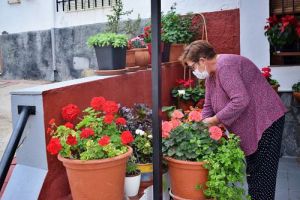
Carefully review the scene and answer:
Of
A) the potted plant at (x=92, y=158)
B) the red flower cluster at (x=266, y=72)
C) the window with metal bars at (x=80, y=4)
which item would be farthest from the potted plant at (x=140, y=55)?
the window with metal bars at (x=80, y=4)

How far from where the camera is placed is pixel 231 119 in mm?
2895

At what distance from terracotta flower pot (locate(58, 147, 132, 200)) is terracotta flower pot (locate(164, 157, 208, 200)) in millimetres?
384

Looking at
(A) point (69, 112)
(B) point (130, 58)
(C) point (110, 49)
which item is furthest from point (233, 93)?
(B) point (130, 58)

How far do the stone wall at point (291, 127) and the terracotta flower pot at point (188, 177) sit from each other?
3404mm

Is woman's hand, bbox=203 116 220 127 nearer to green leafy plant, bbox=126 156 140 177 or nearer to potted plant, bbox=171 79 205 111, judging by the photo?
green leafy plant, bbox=126 156 140 177

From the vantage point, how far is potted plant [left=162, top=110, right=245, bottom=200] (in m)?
2.51

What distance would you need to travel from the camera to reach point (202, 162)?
100 inches

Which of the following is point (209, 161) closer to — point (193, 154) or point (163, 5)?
point (193, 154)

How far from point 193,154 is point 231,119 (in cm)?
47

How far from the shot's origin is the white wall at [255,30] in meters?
5.54

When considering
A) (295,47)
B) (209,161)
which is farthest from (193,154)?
(295,47)

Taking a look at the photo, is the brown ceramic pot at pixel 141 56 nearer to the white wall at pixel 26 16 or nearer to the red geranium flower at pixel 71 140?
the red geranium flower at pixel 71 140

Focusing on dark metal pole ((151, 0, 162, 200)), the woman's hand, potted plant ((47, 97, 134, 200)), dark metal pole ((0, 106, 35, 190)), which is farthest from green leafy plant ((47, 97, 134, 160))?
the woman's hand

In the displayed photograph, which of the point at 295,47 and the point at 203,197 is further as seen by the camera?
the point at 295,47
